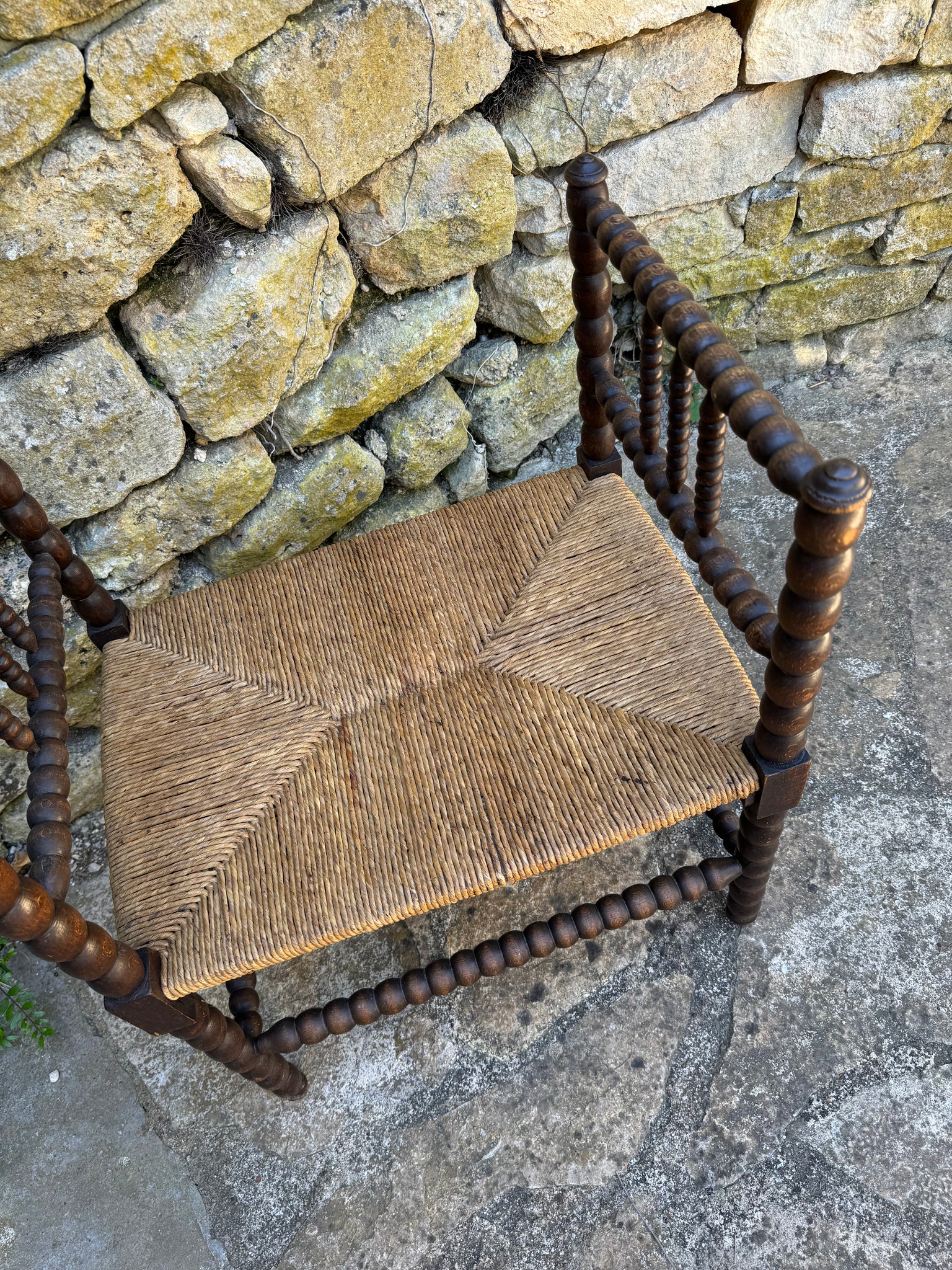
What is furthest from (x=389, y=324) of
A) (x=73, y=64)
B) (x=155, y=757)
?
(x=155, y=757)

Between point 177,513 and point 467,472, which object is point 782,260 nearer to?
point 467,472

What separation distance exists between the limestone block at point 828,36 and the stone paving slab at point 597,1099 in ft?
3.89

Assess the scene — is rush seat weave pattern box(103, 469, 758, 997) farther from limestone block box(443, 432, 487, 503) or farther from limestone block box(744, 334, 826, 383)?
limestone block box(744, 334, 826, 383)

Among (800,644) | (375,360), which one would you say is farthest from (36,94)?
(800,644)

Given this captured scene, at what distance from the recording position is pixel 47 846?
896mm

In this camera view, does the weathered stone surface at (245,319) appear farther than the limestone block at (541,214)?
No

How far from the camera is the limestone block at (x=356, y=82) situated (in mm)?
1119

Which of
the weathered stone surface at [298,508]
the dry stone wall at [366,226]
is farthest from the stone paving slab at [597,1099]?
the weathered stone surface at [298,508]

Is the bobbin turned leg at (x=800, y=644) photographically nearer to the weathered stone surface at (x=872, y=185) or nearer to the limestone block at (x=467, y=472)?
Result: the limestone block at (x=467, y=472)

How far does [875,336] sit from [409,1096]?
1967 millimetres

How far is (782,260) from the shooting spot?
1.88m

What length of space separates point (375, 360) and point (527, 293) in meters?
0.37

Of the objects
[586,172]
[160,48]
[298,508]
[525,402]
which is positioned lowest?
[525,402]

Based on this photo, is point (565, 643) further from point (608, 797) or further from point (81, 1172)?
point (81, 1172)
